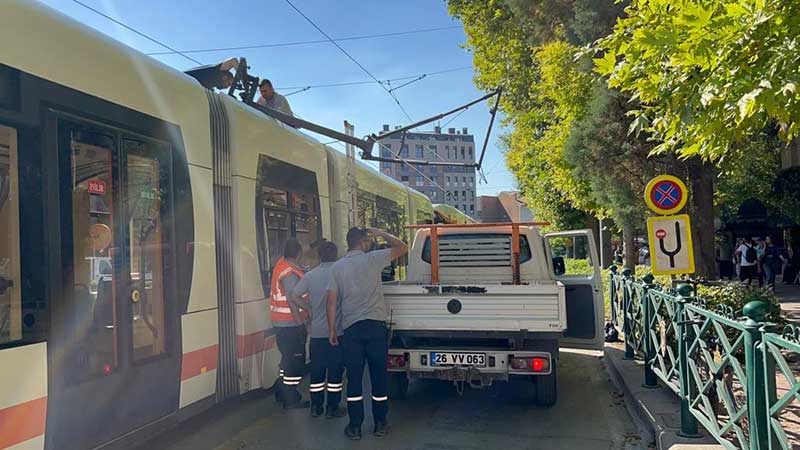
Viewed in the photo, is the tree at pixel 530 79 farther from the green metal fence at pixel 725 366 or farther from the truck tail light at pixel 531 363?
the truck tail light at pixel 531 363

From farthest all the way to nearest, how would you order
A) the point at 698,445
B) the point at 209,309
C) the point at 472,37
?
the point at 472,37 < the point at 209,309 < the point at 698,445

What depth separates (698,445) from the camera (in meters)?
4.63

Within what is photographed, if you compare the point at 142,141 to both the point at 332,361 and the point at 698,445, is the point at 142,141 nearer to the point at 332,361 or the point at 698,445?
the point at 332,361

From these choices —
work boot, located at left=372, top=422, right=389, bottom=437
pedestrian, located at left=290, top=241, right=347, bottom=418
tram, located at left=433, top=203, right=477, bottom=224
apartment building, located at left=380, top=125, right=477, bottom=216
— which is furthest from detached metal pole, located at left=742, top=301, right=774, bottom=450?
apartment building, located at left=380, top=125, right=477, bottom=216

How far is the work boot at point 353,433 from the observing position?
5387 mm

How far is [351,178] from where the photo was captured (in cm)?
890

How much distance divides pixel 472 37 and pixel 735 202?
34.5 ft

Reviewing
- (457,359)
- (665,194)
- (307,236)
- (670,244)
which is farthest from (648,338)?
(307,236)

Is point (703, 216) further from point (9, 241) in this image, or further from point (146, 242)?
point (9, 241)

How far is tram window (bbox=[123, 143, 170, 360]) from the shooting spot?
4539 millimetres

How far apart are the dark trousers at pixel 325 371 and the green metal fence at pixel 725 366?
3.04 meters

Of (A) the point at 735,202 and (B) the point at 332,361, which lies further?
(A) the point at 735,202

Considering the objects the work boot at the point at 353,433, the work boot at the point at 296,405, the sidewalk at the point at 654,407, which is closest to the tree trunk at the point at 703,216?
the sidewalk at the point at 654,407

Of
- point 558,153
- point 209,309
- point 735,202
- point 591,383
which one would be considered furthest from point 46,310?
point 735,202
